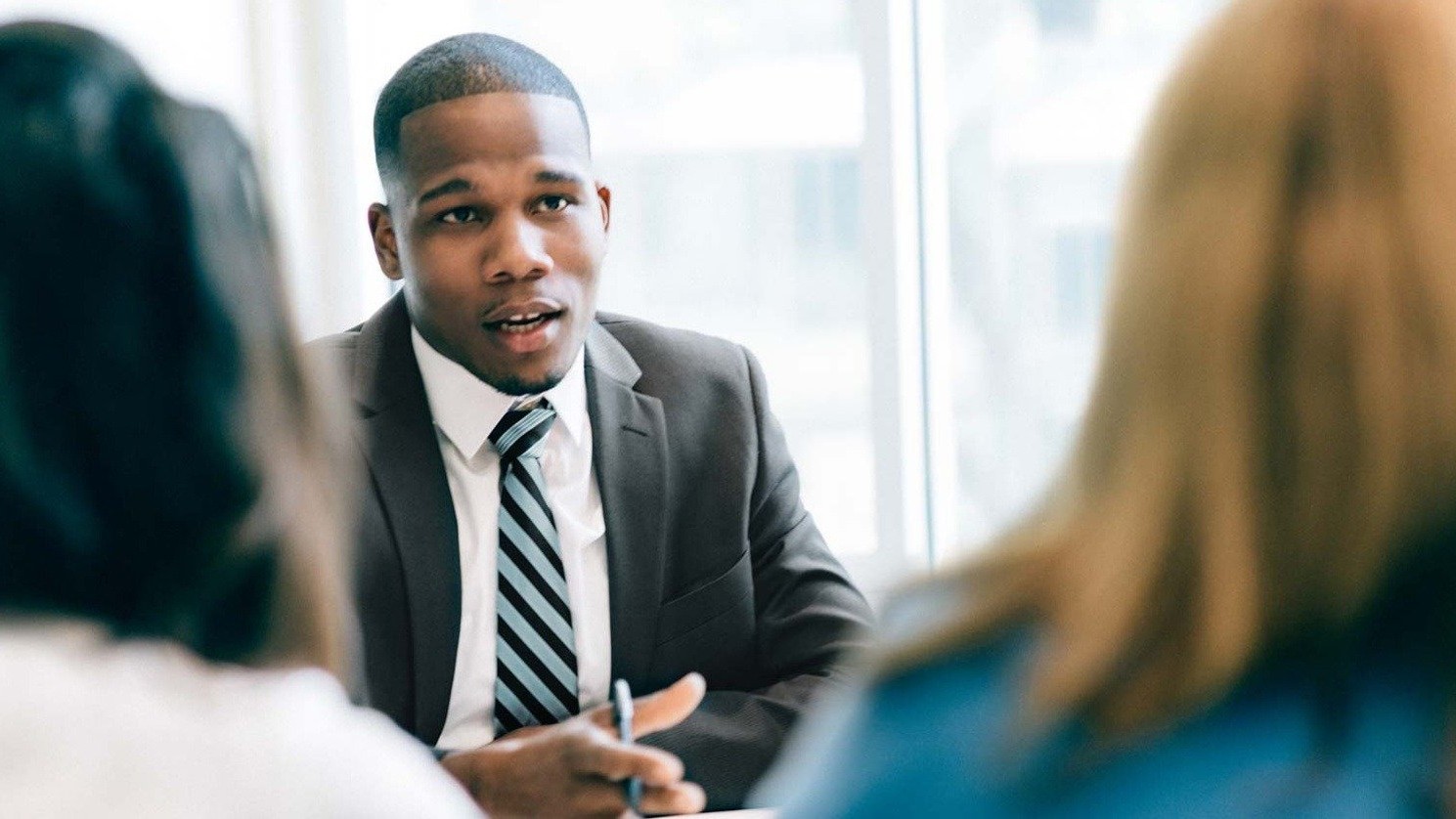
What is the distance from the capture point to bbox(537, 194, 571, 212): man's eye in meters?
2.08

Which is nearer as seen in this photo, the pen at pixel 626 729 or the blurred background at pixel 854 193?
the pen at pixel 626 729

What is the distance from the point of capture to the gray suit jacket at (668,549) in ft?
6.42

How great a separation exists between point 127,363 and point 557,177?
4.08 ft

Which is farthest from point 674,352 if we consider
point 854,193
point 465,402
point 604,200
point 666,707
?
point 854,193

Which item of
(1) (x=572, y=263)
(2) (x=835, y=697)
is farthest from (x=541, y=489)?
(2) (x=835, y=697)

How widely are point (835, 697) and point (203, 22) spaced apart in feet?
5.11

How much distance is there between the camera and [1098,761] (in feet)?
2.66

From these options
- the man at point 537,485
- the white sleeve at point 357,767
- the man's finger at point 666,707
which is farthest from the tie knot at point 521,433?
the white sleeve at point 357,767

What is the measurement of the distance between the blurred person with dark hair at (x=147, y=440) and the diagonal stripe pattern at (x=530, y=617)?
106 cm

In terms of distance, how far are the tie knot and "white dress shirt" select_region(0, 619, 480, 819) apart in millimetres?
1153

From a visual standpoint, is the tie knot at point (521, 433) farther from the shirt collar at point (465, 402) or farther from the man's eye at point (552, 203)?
the man's eye at point (552, 203)

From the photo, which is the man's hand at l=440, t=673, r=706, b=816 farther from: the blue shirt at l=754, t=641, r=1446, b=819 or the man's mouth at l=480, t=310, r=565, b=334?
the blue shirt at l=754, t=641, r=1446, b=819

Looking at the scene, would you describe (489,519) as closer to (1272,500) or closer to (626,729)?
(626,729)

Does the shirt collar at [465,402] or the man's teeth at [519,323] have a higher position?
the man's teeth at [519,323]
